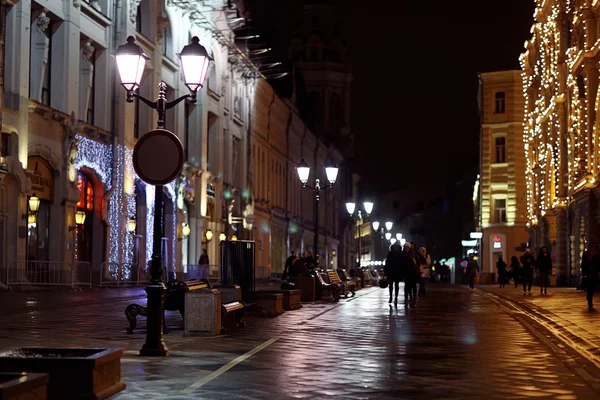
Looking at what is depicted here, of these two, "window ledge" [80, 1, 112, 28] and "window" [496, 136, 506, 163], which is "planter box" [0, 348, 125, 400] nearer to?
"window ledge" [80, 1, 112, 28]

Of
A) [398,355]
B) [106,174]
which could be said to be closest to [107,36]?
[106,174]

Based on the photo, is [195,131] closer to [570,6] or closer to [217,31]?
[217,31]

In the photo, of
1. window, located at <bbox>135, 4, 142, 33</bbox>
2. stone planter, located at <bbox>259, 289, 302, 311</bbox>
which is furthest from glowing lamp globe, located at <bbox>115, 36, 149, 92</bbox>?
window, located at <bbox>135, 4, 142, 33</bbox>

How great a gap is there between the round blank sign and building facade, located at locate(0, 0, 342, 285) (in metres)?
19.3

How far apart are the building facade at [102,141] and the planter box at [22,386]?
2581 cm

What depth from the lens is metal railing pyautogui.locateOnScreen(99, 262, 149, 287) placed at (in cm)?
4009

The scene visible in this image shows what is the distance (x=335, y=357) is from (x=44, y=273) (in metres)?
22.7

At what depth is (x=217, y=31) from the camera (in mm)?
57312

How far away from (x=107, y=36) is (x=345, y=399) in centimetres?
3447

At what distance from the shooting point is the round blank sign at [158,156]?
14062mm

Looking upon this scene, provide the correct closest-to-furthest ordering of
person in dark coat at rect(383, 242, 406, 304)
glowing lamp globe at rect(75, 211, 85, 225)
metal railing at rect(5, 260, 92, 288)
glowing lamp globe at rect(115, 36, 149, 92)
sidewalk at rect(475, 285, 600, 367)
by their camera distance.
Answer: glowing lamp globe at rect(115, 36, 149, 92)
sidewalk at rect(475, 285, 600, 367)
person in dark coat at rect(383, 242, 406, 304)
metal railing at rect(5, 260, 92, 288)
glowing lamp globe at rect(75, 211, 85, 225)

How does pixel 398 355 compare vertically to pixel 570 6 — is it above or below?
below

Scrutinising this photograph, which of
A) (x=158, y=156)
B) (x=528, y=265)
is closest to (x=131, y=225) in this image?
(x=528, y=265)

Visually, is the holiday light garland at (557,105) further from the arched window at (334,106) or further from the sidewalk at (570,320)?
the arched window at (334,106)
